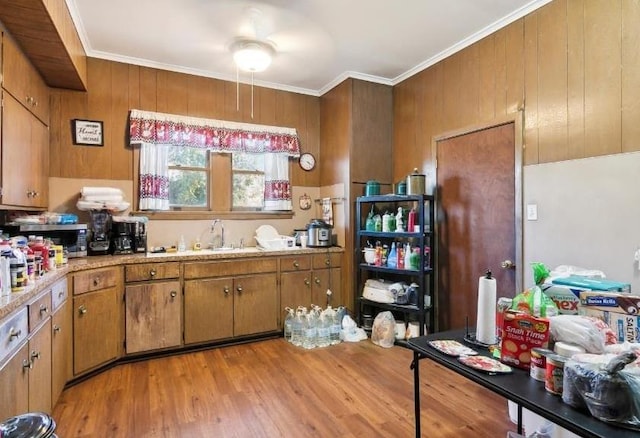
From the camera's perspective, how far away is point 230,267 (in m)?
3.36

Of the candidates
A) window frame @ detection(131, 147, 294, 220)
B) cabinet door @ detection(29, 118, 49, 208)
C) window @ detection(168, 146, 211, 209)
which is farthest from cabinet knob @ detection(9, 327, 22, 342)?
window @ detection(168, 146, 211, 209)

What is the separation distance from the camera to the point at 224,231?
3891mm

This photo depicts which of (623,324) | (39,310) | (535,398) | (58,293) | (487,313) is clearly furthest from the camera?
(58,293)

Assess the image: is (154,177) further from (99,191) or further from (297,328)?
(297,328)

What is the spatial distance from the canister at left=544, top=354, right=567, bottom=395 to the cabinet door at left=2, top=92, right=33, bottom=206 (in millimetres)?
2978

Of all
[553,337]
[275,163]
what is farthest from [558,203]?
[275,163]

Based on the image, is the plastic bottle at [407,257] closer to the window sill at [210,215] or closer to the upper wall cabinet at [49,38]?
the window sill at [210,215]

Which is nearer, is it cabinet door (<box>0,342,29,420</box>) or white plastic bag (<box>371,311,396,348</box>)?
cabinet door (<box>0,342,29,420</box>)

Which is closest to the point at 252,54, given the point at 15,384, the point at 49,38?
the point at 49,38

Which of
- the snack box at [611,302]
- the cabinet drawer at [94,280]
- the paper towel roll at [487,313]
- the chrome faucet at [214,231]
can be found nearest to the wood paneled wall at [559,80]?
the snack box at [611,302]

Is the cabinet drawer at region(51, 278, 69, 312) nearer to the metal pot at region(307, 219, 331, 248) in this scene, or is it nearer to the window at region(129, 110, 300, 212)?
the window at region(129, 110, 300, 212)

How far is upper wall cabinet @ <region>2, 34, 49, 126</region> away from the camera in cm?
225

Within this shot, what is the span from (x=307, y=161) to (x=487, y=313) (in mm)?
3197

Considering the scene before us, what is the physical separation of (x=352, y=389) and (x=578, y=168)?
6.84 ft
